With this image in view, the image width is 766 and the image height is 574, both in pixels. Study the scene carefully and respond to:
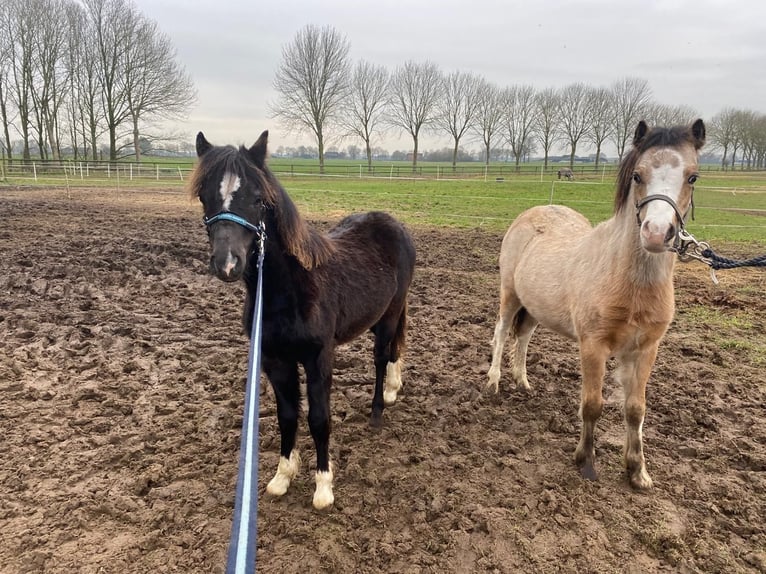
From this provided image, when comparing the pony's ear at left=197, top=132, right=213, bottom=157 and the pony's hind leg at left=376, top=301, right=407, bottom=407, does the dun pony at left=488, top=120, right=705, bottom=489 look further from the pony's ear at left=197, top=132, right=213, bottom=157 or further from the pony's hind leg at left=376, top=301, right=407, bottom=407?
the pony's ear at left=197, top=132, right=213, bottom=157

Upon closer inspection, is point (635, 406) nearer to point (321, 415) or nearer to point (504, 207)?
point (321, 415)

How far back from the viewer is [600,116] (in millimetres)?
43125

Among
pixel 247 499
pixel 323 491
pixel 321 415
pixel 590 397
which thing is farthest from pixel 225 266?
pixel 590 397

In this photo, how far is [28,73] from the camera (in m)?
31.0

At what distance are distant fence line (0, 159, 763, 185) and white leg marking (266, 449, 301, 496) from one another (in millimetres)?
22058

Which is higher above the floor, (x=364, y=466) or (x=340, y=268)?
(x=340, y=268)

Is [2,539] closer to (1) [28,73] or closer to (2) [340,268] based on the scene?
(2) [340,268]

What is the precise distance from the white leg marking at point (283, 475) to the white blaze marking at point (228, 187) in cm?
168

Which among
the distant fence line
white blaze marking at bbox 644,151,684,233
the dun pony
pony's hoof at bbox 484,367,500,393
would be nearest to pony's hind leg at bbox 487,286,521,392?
pony's hoof at bbox 484,367,500,393

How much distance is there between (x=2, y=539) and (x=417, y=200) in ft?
58.2

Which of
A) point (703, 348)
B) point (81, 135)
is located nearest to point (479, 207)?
point (703, 348)

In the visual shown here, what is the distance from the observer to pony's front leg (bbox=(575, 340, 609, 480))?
2.95 m

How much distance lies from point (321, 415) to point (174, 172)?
1353 inches

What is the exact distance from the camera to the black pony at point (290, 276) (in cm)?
213
